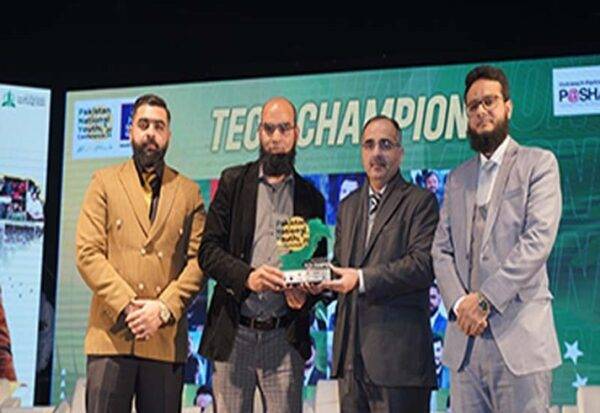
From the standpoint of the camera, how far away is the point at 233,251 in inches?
156

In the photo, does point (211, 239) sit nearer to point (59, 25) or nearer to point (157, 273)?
point (157, 273)

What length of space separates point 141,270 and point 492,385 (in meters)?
1.49

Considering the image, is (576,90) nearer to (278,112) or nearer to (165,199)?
(278,112)

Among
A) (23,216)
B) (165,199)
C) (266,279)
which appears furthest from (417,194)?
(23,216)

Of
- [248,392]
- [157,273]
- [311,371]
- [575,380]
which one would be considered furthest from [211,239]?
[575,380]

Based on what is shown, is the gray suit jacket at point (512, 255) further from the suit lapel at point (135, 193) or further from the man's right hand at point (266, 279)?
the suit lapel at point (135, 193)

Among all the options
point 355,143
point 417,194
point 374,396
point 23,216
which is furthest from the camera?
point 23,216

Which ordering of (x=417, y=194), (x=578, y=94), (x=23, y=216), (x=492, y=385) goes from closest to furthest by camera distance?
1. (x=492, y=385)
2. (x=417, y=194)
3. (x=578, y=94)
4. (x=23, y=216)

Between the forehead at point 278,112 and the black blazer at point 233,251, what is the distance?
23cm

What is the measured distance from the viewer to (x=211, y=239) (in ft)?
13.0

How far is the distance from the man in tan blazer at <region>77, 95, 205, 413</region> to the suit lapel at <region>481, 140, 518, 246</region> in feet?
4.07

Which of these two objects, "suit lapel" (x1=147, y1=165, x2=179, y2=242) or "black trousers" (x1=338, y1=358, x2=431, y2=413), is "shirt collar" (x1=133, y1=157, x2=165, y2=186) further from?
"black trousers" (x1=338, y1=358, x2=431, y2=413)

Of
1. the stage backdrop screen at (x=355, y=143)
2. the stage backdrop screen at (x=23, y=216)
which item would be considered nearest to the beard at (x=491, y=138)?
the stage backdrop screen at (x=355, y=143)

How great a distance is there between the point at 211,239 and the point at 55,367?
144 inches
